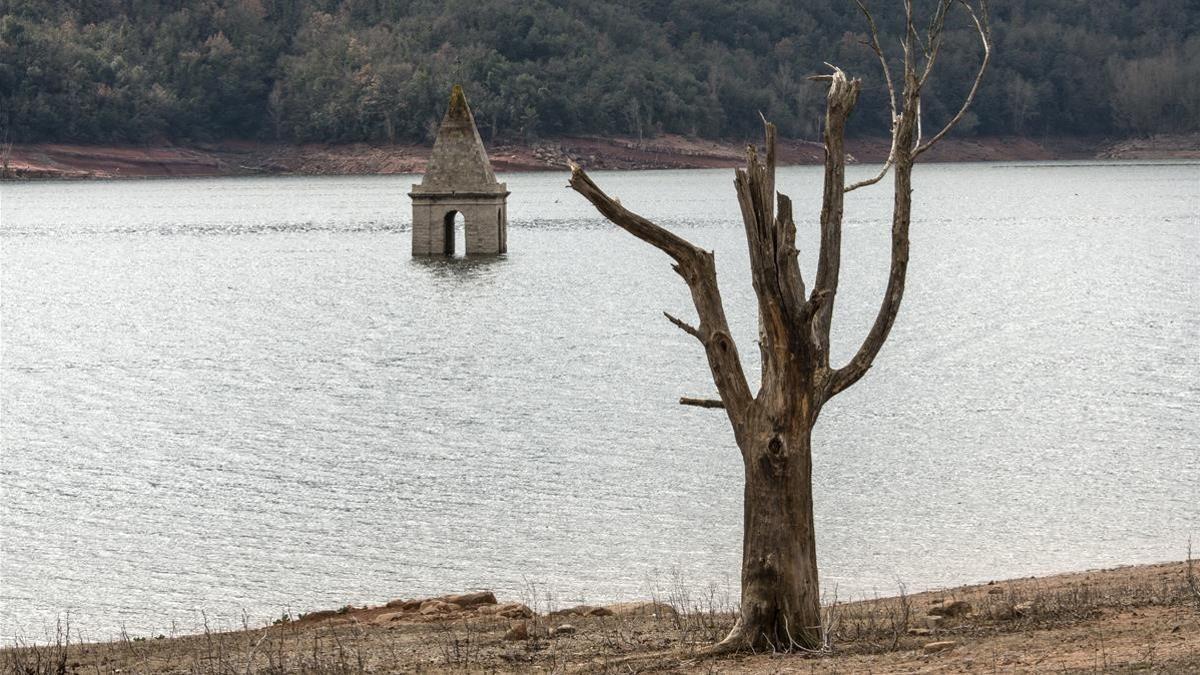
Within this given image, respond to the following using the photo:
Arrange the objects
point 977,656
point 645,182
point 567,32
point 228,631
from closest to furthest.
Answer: point 977,656, point 228,631, point 645,182, point 567,32

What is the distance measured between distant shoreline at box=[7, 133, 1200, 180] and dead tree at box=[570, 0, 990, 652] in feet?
409

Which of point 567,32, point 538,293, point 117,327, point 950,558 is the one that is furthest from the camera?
point 567,32

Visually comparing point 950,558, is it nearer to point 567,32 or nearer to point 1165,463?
point 1165,463

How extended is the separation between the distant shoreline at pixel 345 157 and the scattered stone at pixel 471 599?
121 meters

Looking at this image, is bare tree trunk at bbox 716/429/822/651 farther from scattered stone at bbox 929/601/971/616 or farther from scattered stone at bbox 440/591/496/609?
scattered stone at bbox 440/591/496/609

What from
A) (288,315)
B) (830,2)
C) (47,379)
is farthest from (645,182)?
(47,379)

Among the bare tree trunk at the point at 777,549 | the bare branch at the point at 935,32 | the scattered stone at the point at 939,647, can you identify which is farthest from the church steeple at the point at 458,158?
the scattered stone at the point at 939,647

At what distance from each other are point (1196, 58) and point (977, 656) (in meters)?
184

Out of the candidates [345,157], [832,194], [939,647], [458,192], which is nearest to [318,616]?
[939,647]

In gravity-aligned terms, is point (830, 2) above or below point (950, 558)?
above

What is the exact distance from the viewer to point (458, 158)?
173 feet

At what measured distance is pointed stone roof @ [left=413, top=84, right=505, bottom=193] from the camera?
5256cm

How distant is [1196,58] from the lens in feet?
596

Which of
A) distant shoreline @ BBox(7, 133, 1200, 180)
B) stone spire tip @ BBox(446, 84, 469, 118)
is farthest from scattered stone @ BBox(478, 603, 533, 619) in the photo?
distant shoreline @ BBox(7, 133, 1200, 180)
